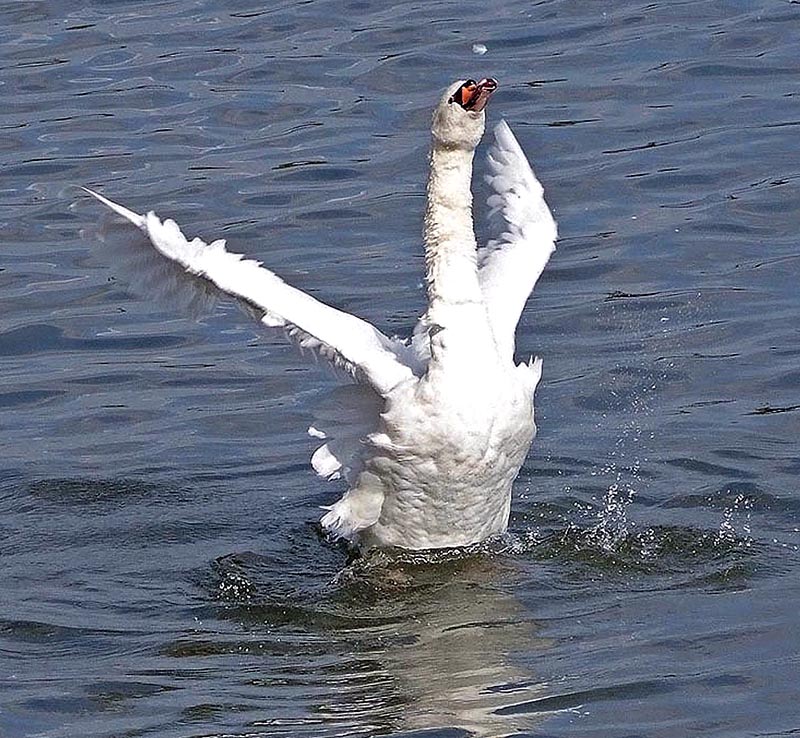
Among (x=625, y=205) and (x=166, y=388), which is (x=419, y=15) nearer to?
(x=625, y=205)

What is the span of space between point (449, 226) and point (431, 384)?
0.74 meters

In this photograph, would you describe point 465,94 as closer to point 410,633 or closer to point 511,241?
point 511,241

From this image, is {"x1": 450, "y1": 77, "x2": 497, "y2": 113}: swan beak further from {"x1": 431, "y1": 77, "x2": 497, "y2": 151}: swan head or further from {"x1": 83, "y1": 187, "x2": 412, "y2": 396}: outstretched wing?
{"x1": 83, "y1": 187, "x2": 412, "y2": 396}: outstretched wing

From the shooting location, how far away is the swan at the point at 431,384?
8383 millimetres

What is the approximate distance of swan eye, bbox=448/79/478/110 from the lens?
858cm

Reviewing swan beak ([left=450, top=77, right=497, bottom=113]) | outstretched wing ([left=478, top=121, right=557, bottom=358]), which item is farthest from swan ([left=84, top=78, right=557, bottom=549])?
outstretched wing ([left=478, top=121, right=557, bottom=358])

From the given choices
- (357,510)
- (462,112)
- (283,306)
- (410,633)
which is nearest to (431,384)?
(283,306)

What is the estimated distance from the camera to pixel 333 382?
11219 millimetres

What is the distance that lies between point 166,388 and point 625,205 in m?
3.72

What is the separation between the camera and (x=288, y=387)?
36.3ft

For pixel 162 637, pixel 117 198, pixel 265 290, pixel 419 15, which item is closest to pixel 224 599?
pixel 162 637

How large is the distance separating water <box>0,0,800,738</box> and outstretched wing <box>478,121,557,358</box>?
94 centimetres

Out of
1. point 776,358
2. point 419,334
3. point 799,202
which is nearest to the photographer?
point 419,334

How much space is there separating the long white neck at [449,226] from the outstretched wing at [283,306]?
0.35m
